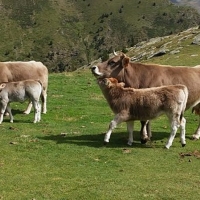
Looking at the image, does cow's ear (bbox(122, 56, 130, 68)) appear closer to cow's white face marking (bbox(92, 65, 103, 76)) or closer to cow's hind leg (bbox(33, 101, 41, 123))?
cow's white face marking (bbox(92, 65, 103, 76))

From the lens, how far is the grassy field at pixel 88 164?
372 inches

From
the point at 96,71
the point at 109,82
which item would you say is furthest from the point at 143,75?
the point at 96,71

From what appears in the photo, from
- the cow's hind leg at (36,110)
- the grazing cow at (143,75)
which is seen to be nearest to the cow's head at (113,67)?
the grazing cow at (143,75)

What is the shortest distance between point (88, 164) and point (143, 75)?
4138 millimetres

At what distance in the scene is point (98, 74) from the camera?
13.8m

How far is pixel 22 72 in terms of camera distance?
1925 cm

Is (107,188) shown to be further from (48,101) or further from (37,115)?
(48,101)

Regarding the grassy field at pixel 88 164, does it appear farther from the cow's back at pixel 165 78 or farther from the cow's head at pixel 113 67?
the cow's head at pixel 113 67

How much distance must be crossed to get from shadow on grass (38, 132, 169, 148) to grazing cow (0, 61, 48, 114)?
17.0ft

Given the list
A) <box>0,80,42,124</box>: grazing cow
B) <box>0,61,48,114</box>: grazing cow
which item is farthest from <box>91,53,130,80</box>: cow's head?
<box>0,61,48,114</box>: grazing cow

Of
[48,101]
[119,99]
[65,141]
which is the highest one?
[119,99]

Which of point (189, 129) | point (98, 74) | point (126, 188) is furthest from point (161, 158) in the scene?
point (189, 129)

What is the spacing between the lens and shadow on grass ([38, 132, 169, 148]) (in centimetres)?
1339

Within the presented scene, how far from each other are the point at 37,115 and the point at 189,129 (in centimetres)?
614
